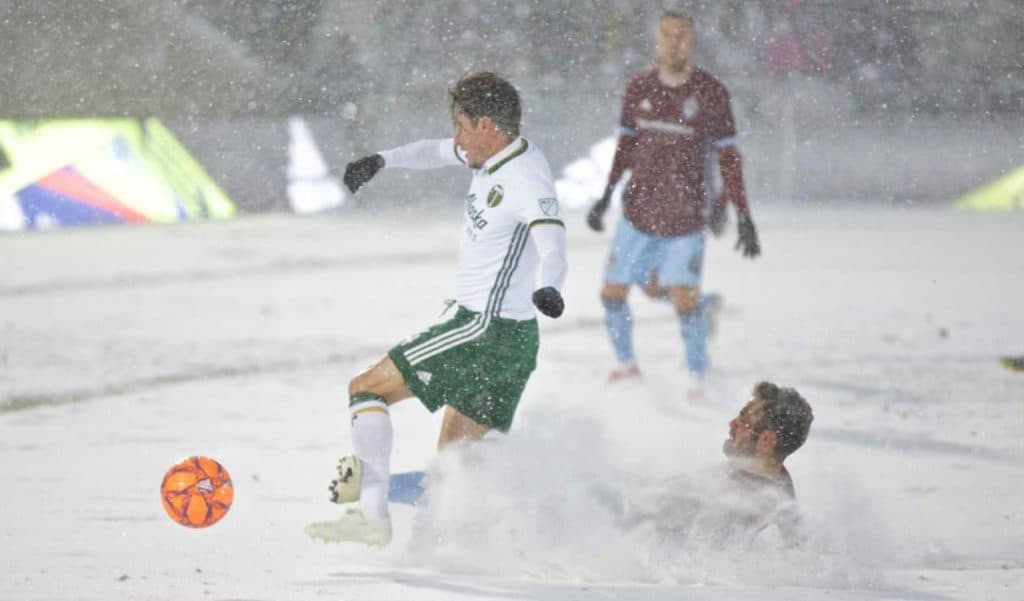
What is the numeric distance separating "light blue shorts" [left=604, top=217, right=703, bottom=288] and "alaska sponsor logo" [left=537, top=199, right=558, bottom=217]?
10.8 ft

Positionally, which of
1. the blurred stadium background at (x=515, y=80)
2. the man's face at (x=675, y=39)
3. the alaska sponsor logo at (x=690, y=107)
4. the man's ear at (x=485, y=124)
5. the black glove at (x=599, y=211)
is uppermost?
the blurred stadium background at (x=515, y=80)

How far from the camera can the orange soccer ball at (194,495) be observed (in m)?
5.04

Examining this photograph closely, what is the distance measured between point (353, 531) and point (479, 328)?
73 cm

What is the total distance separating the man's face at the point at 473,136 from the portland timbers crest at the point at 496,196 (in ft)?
0.42

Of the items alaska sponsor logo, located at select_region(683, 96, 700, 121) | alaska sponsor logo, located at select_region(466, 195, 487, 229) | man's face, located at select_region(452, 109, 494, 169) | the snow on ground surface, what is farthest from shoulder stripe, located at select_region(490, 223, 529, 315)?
alaska sponsor logo, located at select_region(683, 96, 700, 121)

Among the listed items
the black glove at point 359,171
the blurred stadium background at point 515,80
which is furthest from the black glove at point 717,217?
the blurred stadium background at point 515,80

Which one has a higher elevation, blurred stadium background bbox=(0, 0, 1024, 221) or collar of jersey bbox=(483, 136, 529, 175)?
blurred stadium background bbox=(0, 0, 1024, 221)

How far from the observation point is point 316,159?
18016mm

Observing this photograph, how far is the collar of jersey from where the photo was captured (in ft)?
16.4

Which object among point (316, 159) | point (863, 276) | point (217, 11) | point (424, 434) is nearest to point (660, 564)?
point (424, 434)

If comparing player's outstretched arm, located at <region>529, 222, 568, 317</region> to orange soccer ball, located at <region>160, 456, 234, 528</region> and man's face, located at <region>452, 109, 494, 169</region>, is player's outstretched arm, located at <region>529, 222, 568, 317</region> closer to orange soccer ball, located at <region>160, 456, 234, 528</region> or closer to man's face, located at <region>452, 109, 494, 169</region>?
man's face, located at <region>452, 109, 494, 169</region>

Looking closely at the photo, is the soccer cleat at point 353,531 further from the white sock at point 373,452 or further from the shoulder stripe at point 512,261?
the shoulder stripe at point 512,261

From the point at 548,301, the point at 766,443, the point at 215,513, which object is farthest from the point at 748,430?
the point at 215,513

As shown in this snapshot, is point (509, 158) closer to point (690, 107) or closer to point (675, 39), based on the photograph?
point (675, 39)
